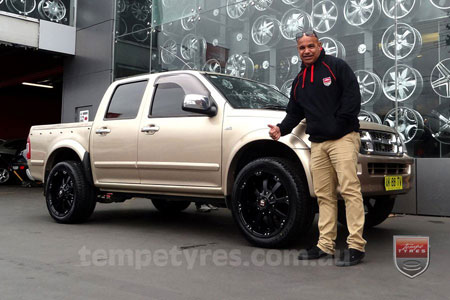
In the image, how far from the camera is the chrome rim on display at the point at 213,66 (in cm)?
1038

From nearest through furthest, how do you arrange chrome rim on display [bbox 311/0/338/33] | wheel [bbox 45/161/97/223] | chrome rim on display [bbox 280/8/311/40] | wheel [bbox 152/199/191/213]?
wheel [bbox 45/161/97/223] → wheel [bbox 152/199/191/213] → chrome rim on display [bbox 311/0/338/33] → chrome rim on display [bbox 280/8/311/40]

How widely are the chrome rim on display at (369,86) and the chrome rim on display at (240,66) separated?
243cm

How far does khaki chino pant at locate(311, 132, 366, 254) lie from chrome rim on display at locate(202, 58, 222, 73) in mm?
6737

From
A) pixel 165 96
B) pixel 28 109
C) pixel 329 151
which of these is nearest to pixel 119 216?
pixel 165 96

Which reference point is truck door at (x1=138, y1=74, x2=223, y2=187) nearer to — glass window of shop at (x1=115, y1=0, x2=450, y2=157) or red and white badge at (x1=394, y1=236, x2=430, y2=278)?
red and white badge at (x1=394, y1=236, x2=430, y2=278)

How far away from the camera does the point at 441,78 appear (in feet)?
23.3

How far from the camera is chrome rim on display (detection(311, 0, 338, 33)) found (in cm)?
849

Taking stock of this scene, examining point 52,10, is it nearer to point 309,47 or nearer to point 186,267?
point 309,47

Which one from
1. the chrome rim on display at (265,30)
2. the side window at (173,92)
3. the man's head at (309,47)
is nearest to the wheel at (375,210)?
the man's head at (309,47)

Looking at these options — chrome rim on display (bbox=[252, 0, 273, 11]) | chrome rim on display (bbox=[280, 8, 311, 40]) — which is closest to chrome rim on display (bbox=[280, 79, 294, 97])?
chrome rim on display (bbox=[280, 8, 311, 40])

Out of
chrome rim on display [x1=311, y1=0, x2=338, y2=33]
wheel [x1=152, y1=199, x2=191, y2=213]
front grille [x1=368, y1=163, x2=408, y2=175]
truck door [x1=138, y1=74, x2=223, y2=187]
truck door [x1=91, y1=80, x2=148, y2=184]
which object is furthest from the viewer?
chrome rim on display [x1=311, y1=0, x2=338, y2=33]

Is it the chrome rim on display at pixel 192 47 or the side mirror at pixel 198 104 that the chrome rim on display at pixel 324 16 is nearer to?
the chrome rim on display at pixel 192 47

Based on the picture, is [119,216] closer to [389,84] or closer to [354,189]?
[354,189]

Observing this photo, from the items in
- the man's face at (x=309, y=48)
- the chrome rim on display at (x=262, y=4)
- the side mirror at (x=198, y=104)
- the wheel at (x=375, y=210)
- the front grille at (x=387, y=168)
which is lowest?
the wheel at (x=375, y=210)
